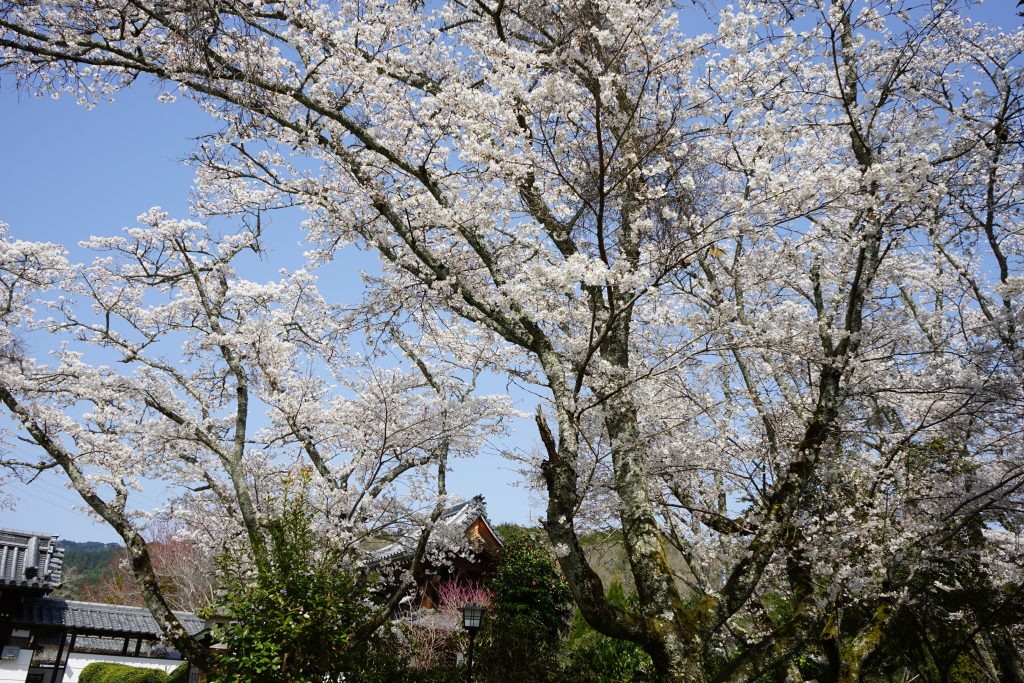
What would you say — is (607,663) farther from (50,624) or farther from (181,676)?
(50,624)

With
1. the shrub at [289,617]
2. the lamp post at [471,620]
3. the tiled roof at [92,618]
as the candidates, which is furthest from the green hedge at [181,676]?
the shrub at [289,617]

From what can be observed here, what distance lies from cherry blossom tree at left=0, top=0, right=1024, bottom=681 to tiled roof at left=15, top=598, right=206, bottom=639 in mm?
11973

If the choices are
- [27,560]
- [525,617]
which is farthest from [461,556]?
[27,560]

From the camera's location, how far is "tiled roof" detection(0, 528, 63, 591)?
40.4ft

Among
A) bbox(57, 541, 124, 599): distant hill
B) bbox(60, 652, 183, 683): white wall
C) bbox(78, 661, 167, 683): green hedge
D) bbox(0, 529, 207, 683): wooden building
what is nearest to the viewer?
bbox(0, 529, 207, 683): wooden building

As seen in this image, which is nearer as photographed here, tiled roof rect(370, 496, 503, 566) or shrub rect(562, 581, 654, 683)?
shrub rect(562, 581, 654, 683)

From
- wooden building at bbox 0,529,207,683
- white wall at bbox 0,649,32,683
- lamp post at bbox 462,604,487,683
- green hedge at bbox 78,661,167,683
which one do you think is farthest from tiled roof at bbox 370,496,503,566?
green hedge at bbox 78,661,167,683

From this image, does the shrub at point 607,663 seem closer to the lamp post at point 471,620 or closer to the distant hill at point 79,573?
the lamp post at point 471,620

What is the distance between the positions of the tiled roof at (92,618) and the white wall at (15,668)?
197 centimetres

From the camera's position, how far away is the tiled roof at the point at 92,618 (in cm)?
1599

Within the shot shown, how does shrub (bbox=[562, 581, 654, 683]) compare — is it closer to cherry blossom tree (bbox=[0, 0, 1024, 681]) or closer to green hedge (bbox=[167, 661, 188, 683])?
cherry blossom tree (bbox=[0, 0, 1024, 681])

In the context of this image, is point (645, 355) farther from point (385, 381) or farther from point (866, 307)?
point (385, 381)

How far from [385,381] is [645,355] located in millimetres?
3858

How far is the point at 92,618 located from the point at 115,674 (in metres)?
1.66
